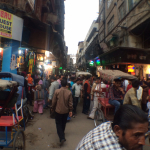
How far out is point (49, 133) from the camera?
14.4 ft

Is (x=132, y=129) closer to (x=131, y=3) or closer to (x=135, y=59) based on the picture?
(x=135, y=59)

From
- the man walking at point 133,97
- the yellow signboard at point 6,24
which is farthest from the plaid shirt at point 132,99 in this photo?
the yellow signboard at point 6,24

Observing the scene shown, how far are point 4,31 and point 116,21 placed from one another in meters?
14.2

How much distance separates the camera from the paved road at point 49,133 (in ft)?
11.9

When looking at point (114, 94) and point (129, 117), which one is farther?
point (114, 94)

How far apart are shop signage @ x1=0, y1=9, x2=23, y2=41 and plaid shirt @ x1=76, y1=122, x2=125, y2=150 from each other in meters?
6.16

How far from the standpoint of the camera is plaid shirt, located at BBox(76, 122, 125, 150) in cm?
95

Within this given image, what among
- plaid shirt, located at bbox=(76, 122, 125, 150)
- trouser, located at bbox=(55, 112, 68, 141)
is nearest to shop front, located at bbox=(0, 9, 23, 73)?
trouser, located at bbox=(55, 112, 68, 141)

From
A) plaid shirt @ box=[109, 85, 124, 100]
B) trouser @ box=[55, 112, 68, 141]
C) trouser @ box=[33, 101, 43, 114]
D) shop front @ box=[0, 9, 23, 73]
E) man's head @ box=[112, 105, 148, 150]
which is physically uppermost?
shop front @ box=[0, 9, 23, 73]

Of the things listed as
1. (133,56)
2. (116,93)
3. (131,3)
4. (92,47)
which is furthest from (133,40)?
(92,47)

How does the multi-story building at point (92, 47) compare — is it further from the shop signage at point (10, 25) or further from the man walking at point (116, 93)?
the man walking at point (116, 93)

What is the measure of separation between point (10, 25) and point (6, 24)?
220mm

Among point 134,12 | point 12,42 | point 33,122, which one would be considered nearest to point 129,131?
point 33,122

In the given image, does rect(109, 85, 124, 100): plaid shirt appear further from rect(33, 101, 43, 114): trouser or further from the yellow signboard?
the yellow signboard
